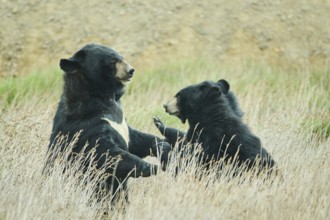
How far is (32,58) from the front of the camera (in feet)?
61.5

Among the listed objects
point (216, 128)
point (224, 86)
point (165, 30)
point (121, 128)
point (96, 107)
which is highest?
point (96, 107)

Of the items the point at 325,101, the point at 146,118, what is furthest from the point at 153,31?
the point at 146,118

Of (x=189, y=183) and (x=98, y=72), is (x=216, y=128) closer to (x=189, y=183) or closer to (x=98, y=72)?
(x=98, y=72)

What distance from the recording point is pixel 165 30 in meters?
19.1

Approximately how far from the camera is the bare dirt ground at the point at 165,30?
61.1ft

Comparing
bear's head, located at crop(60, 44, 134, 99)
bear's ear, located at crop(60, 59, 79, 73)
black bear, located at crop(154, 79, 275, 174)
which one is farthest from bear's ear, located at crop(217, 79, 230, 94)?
bear's ear, located at crop(60, 59, 79, 73)

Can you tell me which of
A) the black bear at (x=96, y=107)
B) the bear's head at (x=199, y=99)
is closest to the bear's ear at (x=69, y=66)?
the black bear at (x=96, y=107)

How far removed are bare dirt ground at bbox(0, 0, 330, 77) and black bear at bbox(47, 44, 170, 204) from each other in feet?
34.0

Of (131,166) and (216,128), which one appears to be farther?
(216,128)

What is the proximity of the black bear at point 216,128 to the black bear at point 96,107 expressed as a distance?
2.09 feet

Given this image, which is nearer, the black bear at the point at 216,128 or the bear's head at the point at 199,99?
the black bear at the point at 216,128

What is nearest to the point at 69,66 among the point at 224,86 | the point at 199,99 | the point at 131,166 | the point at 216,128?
the point at 131,166

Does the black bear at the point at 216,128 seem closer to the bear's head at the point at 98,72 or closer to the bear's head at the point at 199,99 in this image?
the bear's head at the point at 199,99

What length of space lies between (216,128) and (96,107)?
1381 millimetres
